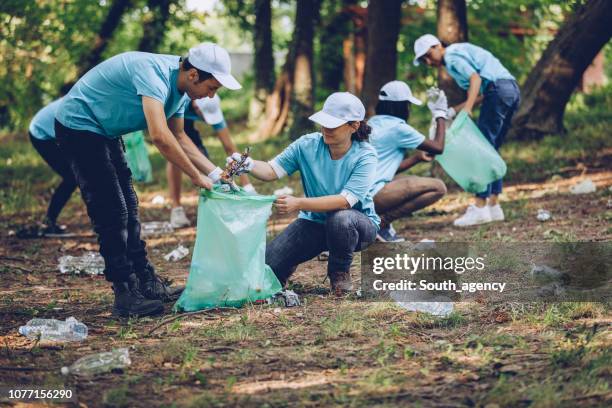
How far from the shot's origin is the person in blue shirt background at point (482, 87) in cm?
718

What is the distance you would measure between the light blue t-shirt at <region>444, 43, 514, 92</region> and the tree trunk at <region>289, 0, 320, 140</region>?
6.05 m

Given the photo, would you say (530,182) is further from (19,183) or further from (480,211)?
(19,183)

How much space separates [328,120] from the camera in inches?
188

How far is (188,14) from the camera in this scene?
559 inches

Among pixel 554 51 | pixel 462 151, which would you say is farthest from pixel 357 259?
pixel 554 51

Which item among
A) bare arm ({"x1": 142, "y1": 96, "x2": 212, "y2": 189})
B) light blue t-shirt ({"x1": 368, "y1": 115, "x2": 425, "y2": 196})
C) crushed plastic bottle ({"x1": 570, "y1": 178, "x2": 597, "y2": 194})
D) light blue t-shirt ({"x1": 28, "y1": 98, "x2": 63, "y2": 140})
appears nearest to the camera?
bare arm ({"x1": 142, "y1": 96, "x2": 212, "y2": 189})

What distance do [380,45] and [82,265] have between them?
602 centimetres

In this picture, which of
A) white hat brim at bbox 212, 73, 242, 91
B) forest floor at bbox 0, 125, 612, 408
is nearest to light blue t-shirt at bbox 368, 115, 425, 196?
forest floor at bbox 0, 125, 612, 408

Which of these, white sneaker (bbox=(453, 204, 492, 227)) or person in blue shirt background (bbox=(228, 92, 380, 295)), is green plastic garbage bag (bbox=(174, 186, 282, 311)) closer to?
person in blue shirt background (bbox=(228, 92, 380, 295))

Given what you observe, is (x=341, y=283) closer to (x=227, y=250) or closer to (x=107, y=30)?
(x=227, y=250)

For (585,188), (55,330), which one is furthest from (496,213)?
(55,330)

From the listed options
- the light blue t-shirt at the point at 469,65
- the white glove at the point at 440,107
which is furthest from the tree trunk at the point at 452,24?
the white glove at the point at 440,107

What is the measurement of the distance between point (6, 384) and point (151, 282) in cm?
159

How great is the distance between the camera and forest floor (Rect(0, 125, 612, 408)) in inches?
132
